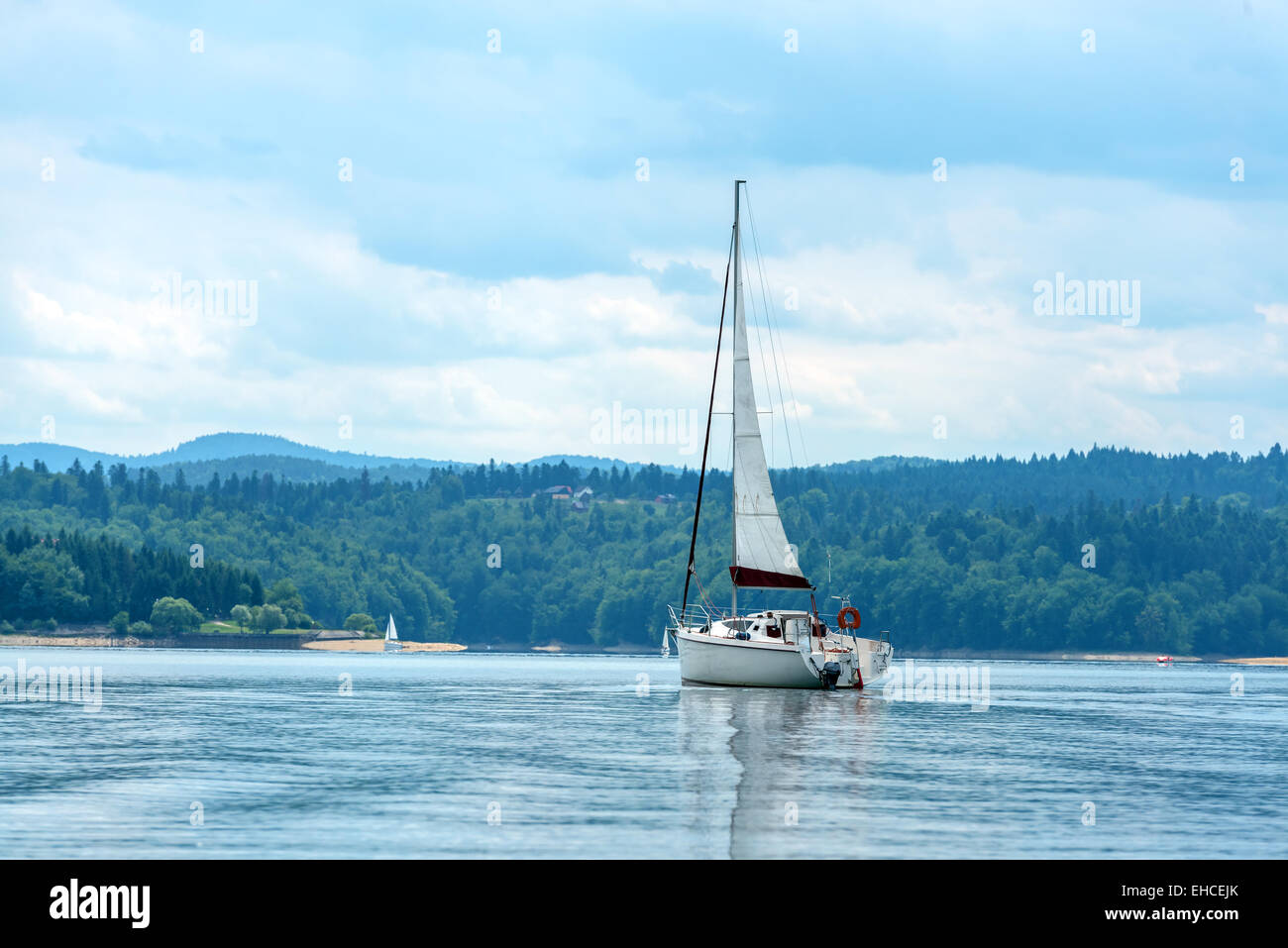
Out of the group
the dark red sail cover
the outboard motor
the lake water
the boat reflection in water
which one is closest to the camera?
the lake water

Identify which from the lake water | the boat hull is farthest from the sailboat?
the lake water

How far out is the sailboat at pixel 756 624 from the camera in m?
93.8

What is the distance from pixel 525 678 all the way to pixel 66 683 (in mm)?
42771

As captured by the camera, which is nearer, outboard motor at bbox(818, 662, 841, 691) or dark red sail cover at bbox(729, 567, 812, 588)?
outboard motor at bbox(818, 662, 841, 691)

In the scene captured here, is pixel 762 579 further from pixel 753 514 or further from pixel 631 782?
pixel 631 782

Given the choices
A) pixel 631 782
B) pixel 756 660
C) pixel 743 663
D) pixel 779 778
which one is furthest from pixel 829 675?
pixel 631 782

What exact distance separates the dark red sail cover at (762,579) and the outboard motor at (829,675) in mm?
5074

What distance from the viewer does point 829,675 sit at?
314 feet

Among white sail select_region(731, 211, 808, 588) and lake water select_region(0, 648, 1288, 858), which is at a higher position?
white sail select_region(731, 211, 808, 588)

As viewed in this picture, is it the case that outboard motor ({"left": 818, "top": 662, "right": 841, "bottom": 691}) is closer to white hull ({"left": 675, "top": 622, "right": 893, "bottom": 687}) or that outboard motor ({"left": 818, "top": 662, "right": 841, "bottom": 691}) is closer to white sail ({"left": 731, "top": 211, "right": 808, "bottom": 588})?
white hull ({"left": 675, "top": 622, "right": 893, "bottom": 687})

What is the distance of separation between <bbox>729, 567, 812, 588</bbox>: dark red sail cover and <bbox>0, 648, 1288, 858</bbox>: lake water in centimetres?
1332

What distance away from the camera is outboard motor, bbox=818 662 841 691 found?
95250 millimetres

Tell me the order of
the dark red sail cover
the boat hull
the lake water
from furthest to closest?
the dark red sail cover → the boat hull → the lake water

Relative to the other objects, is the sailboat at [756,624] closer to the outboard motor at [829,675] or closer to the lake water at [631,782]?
the outboard motor at [829,675]
